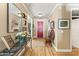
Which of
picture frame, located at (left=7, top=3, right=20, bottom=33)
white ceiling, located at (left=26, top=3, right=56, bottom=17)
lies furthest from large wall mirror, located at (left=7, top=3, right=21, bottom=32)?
white ceiling, located at (left=26, top=3, right=56, bottom=17)

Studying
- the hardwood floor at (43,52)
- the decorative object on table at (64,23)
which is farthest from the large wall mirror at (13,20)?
the decorative object on table at (64,23)

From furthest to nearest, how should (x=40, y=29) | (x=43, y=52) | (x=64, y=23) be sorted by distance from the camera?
(x=64, y=23) → (x=40, y=29) → (x=43, y=52)

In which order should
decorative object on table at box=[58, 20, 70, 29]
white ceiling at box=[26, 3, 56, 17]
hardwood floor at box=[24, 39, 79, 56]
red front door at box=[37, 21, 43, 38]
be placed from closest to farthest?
hardwood floor at box=[24, 39, 79, 56] → white ceiling at box=[26, 3, 56, 17] → red front door at box=[37, 21, 43, 38] → decorative object on table at box=[58, 20, 70, 29]

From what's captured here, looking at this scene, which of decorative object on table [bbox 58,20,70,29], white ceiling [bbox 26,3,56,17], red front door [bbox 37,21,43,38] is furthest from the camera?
decorative object on table [bbox 58,20,70,29]

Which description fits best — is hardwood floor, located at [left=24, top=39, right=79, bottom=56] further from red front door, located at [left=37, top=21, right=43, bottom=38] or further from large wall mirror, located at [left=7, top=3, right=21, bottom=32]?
large wall mirror, located at [left=7, top=3, right=21, bottom=32]

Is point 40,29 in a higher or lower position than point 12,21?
lower

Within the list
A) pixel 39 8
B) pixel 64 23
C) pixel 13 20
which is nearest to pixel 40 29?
pixel 39 8

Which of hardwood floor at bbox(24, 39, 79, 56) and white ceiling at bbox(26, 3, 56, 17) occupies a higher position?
white ceiling at bbox(26, 3, 56, 17)

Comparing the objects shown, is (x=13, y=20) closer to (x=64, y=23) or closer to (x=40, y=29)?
(x=40, y=29)

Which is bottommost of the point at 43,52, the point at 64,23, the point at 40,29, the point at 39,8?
the point at 43,52

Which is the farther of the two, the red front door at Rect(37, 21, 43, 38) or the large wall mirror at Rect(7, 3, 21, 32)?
the red front door at Rect(37, 21, 43, 38)

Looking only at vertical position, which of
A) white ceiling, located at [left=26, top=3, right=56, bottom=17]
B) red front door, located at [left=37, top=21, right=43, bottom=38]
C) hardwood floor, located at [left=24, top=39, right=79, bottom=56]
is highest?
white ceiling, located at [left=26, top=3, right=56, bottom=17]

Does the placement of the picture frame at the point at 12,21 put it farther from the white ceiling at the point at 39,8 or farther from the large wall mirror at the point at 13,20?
the white ceiling at the point at 39,8

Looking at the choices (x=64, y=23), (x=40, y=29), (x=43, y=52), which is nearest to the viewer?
(x=43, y=52)
